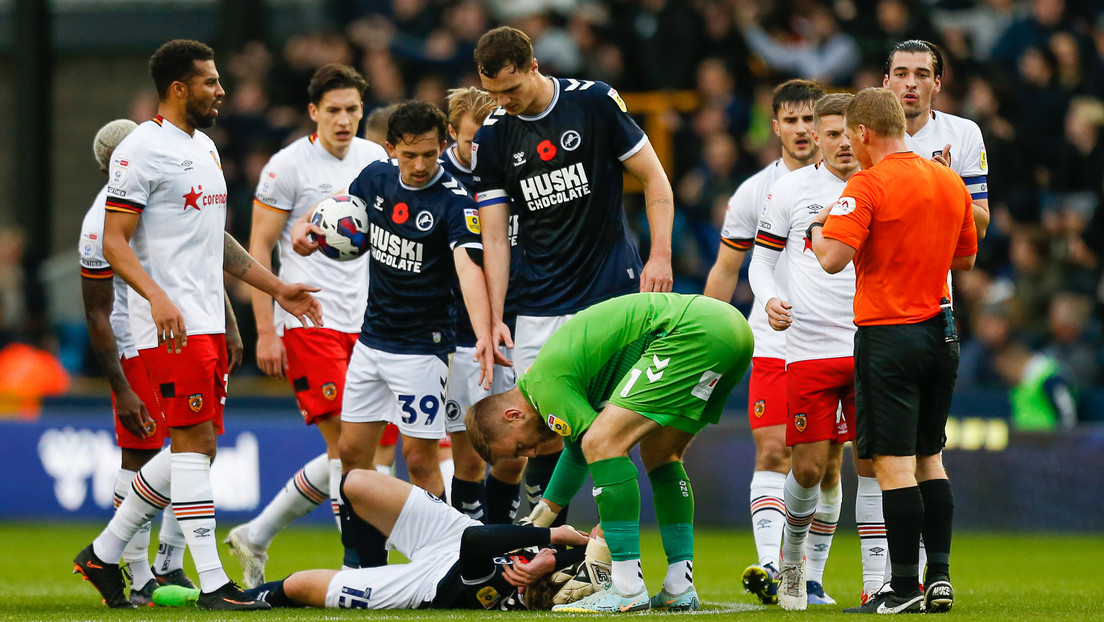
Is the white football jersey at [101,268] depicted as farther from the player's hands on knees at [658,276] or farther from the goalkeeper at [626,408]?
the player's hands on knees at [658,276]

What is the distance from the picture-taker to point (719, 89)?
1504cm

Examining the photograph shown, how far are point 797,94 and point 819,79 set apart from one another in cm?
687

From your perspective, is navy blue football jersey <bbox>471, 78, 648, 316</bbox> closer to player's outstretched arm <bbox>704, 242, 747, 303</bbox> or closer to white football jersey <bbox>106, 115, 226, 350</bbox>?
player's outstretched arm <bbox>704, 242, 747, 303</bbox>

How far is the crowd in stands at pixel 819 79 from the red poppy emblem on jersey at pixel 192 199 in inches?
287

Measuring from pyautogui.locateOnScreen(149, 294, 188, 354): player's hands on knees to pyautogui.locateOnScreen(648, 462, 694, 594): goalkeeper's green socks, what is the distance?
7.46 ft

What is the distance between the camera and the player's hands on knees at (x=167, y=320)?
662 cm

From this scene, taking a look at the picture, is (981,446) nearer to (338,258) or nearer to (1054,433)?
(1054,433)

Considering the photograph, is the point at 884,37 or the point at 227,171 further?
the point at 227,171

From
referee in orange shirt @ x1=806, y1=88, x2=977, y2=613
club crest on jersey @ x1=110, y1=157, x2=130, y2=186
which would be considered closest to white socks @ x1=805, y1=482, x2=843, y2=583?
referee in orange shirt @ x1=806, y1=88, x2=977, y2=613

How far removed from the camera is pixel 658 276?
274 inches

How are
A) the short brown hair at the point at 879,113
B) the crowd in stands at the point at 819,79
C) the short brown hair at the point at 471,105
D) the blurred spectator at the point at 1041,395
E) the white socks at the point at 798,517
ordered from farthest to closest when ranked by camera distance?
the crowd in stands at the point at 819,79 < the blurred spectator at the point at 1041,395 < the short brown hair at the point at 471,105 < the white socks at the point at 798,517 < the short brown hair at the point at 879,113

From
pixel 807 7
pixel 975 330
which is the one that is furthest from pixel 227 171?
pixel 975 330

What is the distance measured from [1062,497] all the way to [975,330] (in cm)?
184

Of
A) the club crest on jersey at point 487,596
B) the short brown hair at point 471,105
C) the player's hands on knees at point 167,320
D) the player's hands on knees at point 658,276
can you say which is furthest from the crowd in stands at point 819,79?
the player's hands on knees at point 167,320
